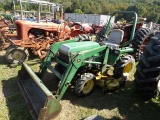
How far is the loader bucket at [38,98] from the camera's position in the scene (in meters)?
3.01

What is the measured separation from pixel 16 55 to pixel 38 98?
2.77m

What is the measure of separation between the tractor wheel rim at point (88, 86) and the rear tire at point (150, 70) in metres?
0.96

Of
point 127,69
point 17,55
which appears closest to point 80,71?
point 127,69

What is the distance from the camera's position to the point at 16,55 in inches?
233

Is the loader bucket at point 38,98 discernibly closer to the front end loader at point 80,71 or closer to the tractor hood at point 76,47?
the front end loader at point 80,71

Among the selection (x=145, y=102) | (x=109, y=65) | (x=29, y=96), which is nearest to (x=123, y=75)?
(x=109, y=65)

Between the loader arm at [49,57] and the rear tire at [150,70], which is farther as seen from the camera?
the loader arm at [49,57]

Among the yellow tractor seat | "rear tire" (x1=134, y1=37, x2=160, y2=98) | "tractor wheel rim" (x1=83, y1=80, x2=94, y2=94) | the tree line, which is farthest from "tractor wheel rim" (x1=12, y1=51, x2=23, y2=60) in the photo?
the tree line

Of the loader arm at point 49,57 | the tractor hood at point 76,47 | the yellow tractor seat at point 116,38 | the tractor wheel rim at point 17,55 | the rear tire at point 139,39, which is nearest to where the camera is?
the tractor hood at point 76,47

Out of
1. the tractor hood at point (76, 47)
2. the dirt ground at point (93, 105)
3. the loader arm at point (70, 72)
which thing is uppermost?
the tractor hood at point (76, 47)

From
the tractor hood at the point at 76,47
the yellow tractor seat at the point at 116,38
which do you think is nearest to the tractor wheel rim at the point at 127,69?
Result: the yellow tractor seat at the point at 116,38

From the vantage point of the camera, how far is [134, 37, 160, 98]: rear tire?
10.4 ft

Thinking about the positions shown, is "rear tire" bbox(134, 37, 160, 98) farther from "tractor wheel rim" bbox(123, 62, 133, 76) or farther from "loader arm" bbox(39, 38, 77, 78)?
"loader arm" bbox(39, 38, 77, 78)

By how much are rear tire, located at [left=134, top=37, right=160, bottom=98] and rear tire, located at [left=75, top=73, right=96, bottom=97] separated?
942 millimetres
